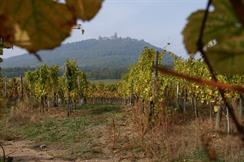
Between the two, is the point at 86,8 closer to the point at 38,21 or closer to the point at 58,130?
the point at 38,21

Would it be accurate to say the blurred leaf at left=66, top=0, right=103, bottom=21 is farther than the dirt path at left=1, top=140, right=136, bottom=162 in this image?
No

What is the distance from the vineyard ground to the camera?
8930 mm

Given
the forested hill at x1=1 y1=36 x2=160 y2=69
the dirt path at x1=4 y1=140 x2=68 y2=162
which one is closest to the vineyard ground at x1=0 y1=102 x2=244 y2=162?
the dirt path at x1=4 y1=140 x2=68 y2=162

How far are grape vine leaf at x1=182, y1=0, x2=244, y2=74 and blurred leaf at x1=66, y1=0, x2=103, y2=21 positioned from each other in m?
0.04

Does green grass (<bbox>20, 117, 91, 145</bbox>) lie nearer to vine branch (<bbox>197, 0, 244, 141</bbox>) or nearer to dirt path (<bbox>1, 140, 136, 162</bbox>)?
dirt path (<bbox>1, 140, 136, 162</bbox>)

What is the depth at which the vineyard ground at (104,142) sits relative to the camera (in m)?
8.93

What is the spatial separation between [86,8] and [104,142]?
1086cm

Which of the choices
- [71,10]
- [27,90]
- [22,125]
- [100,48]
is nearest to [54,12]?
[71,10]

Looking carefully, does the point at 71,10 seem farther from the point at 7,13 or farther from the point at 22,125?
the point at 22,125

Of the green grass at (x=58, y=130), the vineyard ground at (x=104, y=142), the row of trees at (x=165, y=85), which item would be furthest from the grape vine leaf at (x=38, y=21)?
the green grass at (x=58, y=130)

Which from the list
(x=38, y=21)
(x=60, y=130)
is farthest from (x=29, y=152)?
(x=38, y=21)

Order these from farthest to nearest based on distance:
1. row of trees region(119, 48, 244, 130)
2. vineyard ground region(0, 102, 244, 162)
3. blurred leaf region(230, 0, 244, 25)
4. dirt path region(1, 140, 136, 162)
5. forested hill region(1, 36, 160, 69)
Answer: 1. forested hill region(1, 36, 160, 69)
2. row of trees region(119, 48, 244, 130)
3. dirt path region(1, 140, 136, 162)
4. vineyard ground region(0, 102, 244, 162)
5. blurred leaf region(230, 0, 244, 25)

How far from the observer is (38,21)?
224 millimetres

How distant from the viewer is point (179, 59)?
53.7 feet
